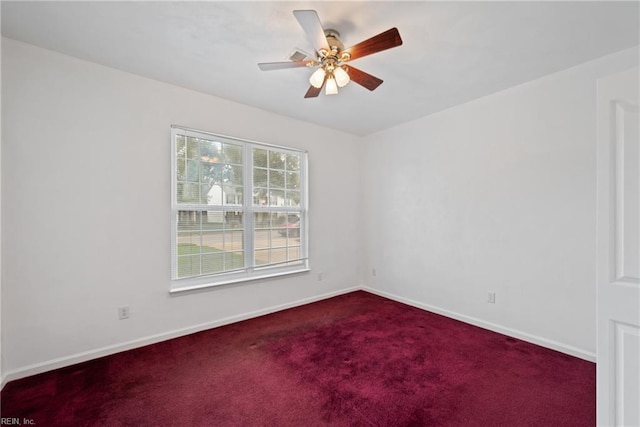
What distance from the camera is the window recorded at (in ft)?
9.65

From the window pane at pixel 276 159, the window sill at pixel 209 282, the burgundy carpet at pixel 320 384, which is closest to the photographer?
the burgundy carpet at pixel 320 384

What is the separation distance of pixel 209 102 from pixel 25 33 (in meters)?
1.42

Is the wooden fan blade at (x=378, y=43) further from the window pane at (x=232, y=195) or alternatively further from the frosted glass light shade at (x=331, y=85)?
the window pane at (x=232, y=195)

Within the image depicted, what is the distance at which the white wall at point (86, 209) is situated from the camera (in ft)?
7.00

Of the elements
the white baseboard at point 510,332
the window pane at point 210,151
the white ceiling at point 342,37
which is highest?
the white ceiling at point 342,37

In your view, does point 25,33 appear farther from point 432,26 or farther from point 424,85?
point 424,85

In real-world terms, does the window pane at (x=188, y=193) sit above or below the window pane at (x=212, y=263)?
above

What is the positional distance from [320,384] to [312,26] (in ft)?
8.06

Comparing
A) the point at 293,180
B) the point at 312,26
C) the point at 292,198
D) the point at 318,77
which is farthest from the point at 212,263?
the point at 312,26

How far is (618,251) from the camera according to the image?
129 centimetres

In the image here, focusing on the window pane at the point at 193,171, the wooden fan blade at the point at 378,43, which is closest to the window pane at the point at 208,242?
the window pane at the point at 193,171

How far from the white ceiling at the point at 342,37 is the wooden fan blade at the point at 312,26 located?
0.70 feet

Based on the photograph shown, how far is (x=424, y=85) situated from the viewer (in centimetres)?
281

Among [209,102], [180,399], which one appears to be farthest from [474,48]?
[180,399]
